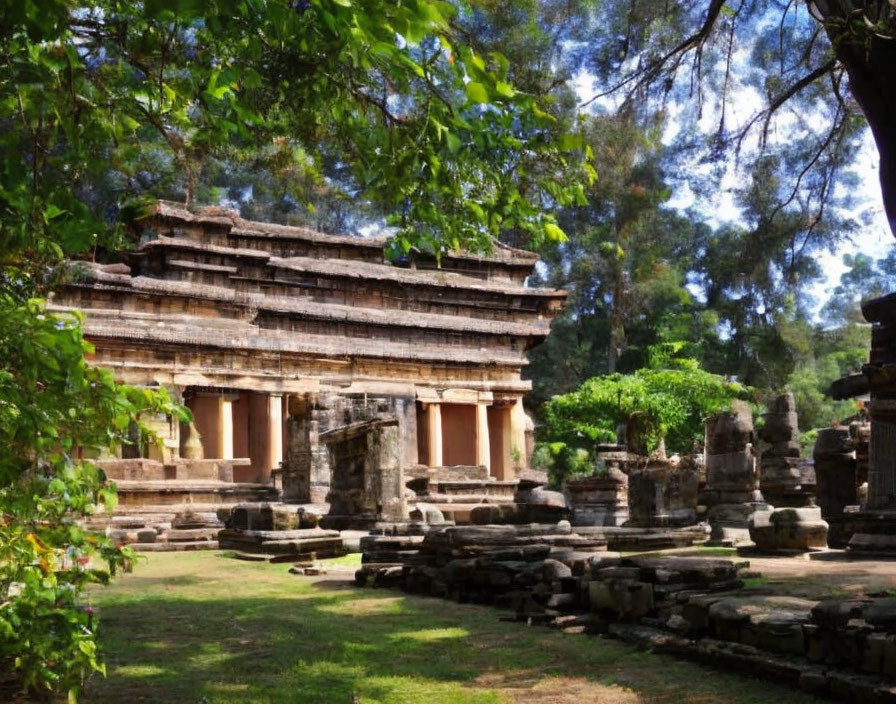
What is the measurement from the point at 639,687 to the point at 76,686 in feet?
9.05

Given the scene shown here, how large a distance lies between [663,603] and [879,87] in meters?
5.01

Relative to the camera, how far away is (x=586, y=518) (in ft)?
63.0

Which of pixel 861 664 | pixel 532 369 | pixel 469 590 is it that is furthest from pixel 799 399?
pixel 861 664

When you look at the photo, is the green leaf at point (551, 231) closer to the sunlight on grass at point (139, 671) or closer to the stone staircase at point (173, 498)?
the sunlight on grass at point (139, 671)

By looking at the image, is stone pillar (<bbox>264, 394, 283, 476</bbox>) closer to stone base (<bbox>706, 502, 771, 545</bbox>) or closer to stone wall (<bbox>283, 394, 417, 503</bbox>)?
stone wall (<bbox>283, 394, 417, 503</bbox>)

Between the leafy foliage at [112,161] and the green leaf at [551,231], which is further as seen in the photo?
the green leaf at [551,231]

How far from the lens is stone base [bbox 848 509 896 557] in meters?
10.2

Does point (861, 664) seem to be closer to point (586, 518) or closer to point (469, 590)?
point (469, 590)

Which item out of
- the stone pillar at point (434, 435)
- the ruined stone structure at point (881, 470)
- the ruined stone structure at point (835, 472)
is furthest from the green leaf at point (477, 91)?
the stone pillar at point (434, 435)

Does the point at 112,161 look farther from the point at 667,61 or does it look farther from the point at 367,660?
the point at 667,61

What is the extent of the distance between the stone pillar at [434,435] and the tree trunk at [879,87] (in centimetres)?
2348

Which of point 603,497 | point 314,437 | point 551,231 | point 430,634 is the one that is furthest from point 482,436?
point 551,231

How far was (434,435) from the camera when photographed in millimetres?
31469

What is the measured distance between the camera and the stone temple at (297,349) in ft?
71.2
